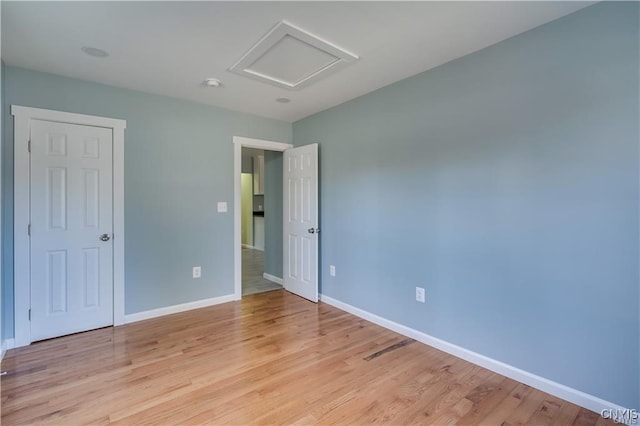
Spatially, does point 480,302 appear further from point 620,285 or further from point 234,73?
point 234,73

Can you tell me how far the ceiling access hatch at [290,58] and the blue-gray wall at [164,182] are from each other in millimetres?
1183

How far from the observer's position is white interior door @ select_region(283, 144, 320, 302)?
3826mm

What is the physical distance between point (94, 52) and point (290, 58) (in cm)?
152

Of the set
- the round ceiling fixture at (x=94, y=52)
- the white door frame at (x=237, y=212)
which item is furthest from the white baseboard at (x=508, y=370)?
the round ceiling fixture at (x=94, y=52)

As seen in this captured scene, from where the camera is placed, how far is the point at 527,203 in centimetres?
208

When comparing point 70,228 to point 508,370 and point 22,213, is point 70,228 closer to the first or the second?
point 22,213

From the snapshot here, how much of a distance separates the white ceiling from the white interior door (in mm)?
1225

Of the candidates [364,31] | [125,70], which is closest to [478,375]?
[364,31]

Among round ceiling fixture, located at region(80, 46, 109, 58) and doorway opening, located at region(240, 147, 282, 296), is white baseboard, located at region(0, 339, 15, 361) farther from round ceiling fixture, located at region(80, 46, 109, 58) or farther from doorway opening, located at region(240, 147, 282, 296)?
round ceiling fixture, located at region(80, 46, 109, 58)

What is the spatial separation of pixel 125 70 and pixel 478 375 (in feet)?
12.5

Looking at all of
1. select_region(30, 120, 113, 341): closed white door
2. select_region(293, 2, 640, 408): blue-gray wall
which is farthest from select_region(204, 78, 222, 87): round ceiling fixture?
select_region(293, 2, 640, 408): blue-gray wall

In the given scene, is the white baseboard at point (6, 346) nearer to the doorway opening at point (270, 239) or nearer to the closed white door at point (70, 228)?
the closed white door at point (70, 228)

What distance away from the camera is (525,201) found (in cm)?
209

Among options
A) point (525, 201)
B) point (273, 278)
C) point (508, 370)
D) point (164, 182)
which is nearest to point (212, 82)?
point (164, 182)
